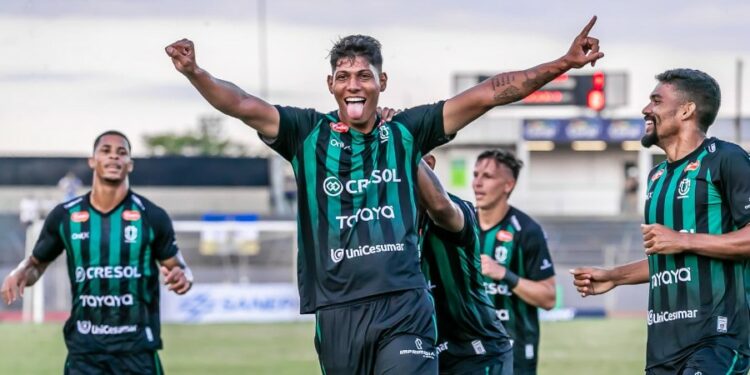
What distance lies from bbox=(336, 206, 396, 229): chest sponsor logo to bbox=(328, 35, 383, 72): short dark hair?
2.20ft

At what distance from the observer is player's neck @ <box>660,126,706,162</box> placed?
629cm

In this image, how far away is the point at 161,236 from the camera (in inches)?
340

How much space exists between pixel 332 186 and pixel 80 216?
11.1ft

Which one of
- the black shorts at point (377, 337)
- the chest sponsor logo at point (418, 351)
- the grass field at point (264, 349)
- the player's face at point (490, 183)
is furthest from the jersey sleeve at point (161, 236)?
the grass field at point (264, 349)

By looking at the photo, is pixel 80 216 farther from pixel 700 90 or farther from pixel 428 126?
pixel 700 90

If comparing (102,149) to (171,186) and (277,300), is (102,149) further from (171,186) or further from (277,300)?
(171,186)

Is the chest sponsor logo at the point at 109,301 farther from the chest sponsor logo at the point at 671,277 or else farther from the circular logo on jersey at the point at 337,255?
the chest sponsor logo at the point at 671,277

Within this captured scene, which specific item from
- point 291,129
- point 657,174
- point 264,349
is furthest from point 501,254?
point 264,349

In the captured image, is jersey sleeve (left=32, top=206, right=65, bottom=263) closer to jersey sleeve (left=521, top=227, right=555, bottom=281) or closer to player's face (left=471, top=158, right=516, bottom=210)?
player's face (left=471, top=158, right=516, bottom=210)

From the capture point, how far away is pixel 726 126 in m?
48.9

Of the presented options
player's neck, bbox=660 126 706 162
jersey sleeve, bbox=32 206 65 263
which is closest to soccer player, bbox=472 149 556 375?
player's neck, bbox=660 126 706 162

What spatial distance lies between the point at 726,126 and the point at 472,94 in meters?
45.0

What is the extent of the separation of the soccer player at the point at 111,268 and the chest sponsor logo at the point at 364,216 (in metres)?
2.78

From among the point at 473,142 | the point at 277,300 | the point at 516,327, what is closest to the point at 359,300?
the point at 516,327
